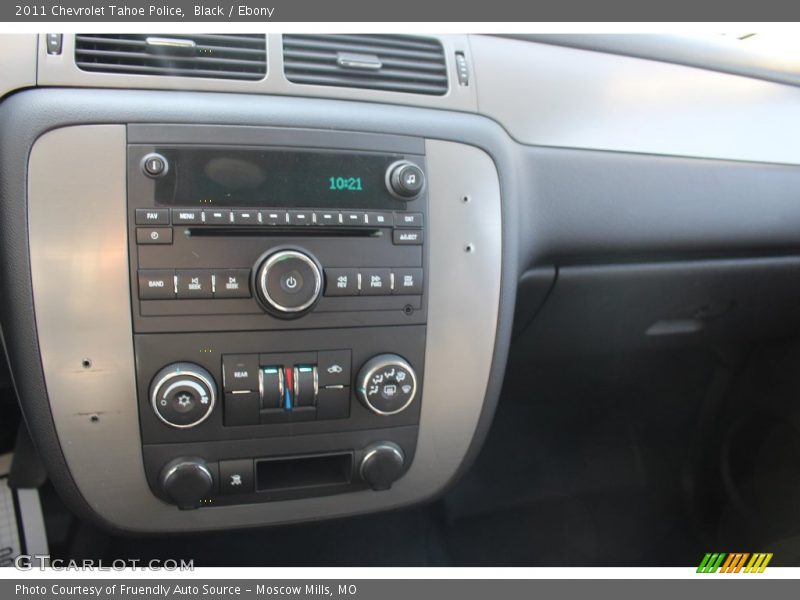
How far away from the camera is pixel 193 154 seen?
29.4 inches

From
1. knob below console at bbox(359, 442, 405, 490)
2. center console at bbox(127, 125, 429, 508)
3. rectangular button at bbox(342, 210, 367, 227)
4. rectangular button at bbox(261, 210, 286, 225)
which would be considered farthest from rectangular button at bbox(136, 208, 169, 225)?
knob below console at bbox(359, 442, 405, 490)

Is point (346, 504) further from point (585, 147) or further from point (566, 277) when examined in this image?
point (585, 147)

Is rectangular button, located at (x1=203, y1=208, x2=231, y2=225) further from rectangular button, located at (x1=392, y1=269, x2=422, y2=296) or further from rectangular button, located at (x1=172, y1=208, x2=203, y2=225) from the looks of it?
rectangular button, located at (x1=392, y1=269, x2=422, y2=296)

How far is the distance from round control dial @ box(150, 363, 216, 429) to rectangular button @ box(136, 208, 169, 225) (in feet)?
0.62

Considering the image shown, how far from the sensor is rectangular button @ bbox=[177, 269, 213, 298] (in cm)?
74

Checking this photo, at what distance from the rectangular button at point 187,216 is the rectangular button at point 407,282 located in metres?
0.27

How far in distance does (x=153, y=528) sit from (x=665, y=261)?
102 centimetres

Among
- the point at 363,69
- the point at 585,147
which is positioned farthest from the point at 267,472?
the point at 585,147

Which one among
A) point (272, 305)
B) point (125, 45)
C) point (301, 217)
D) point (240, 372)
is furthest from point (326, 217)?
point (125, 45)

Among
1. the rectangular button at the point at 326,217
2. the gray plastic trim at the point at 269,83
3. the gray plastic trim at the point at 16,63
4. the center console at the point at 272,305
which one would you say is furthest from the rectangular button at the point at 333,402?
the gray plastic trim at the point at 16,63

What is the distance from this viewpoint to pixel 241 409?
79 centimetres

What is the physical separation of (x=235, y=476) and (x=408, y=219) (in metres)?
0.45

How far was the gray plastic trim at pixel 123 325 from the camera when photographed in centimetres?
72

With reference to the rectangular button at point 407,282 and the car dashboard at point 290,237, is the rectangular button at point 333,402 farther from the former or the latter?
the rectangular button at point 407,282
